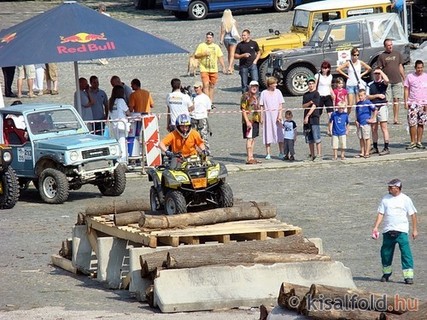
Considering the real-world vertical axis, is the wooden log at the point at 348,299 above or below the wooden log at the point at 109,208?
below

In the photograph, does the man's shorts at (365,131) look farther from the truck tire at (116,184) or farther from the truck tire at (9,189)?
the truck tire at (9,189)

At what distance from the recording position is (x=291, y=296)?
11.8 meters

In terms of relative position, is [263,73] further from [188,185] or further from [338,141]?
[188,185]

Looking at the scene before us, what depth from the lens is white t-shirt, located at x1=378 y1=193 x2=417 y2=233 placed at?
14.9 m

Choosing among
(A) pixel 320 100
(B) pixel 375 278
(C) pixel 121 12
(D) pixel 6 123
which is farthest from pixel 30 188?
(C) pixel 121 12

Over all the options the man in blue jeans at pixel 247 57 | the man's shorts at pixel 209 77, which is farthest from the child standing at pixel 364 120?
the man's shorts at pixel 209 77

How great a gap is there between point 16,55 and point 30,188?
244cm

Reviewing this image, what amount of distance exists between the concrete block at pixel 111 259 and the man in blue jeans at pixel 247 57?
14.4 m

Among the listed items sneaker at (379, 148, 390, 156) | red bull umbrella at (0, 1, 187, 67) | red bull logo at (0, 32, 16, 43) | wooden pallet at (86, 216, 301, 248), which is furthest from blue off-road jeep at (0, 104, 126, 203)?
sneaker at (379, 148, 390, 156)

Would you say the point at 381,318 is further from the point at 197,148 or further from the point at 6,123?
the point at 6,123

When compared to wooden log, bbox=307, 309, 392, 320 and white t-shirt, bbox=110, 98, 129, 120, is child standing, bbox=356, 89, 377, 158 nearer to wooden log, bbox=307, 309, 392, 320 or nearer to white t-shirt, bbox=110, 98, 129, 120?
white t-shirt, bbox=110, 98, 129, 120

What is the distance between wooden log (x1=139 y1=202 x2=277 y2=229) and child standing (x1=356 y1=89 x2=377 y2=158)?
24.9ft

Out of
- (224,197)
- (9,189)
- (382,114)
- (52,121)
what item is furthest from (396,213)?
(382,114)

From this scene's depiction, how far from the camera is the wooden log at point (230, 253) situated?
46.1 ft
